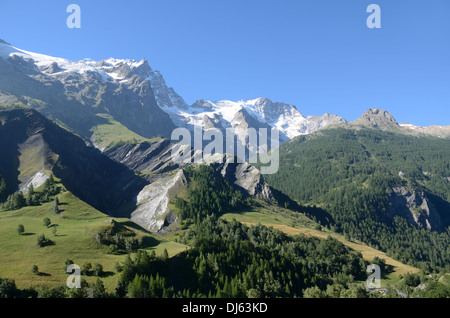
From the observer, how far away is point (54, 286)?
246 feet

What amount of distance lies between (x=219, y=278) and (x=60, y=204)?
10131 cm

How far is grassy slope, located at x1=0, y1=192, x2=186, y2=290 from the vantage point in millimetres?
82375

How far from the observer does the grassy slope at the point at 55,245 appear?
82.4 metres

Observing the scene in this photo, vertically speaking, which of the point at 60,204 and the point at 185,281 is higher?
the point at 60,204

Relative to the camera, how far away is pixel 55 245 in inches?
3999

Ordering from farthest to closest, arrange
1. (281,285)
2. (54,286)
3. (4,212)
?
(4,212), (281,285), (54,286)
